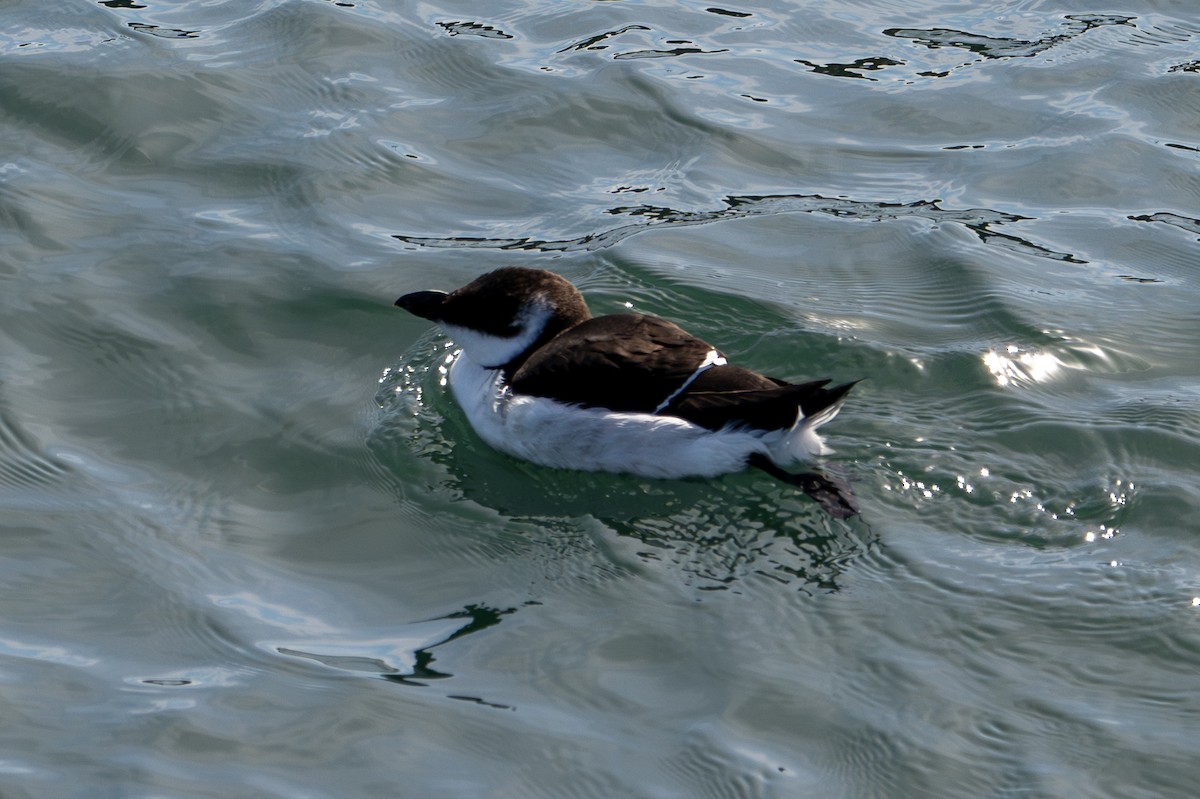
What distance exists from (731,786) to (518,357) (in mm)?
2692

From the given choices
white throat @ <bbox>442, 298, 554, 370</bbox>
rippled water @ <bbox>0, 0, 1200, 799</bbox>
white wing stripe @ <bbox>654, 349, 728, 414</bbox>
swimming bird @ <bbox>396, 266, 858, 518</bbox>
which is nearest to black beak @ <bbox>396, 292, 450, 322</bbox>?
white throat @ <bbox>442, 298, 554, 370</bbox>

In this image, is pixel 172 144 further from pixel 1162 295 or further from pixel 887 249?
pixel 1162 295

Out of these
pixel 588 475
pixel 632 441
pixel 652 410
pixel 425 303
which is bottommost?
pixel 588 475

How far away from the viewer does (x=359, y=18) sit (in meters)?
10.1

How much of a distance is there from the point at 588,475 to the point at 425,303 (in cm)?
115

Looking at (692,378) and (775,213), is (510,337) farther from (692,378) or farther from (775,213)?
(775,213)

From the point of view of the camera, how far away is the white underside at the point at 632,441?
5.79 metres

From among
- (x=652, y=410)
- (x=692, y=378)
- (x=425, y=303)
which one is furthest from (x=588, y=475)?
(x=425, y=303)

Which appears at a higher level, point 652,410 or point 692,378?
point 692,378

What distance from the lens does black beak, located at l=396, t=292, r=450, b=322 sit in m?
6.53

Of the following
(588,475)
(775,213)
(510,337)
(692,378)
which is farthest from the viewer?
(775,213)

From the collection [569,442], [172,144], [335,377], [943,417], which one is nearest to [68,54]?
[172,144]

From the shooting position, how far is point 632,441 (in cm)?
585

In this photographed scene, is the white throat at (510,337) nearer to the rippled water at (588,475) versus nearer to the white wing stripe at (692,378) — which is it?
the rippled water at (588,475)
